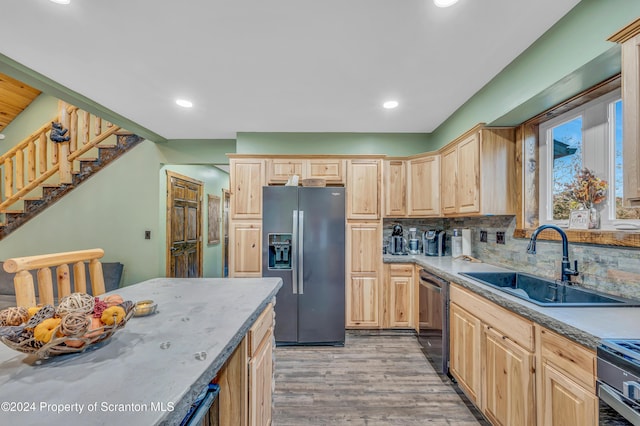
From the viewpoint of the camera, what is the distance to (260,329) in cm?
146

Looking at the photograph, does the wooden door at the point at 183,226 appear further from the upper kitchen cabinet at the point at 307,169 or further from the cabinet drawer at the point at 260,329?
the cabinet drawer at the point at 260,329

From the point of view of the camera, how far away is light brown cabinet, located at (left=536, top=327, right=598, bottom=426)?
1.07m

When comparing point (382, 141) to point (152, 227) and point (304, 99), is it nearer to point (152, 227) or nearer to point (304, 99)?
point (304, 99)

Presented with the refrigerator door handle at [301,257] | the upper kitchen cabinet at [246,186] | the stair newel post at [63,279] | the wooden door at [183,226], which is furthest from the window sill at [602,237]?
the wooden door at [183,226]

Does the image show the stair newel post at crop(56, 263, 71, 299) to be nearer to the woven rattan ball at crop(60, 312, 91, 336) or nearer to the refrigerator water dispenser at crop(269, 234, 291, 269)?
the woven rattan ball at crop(60, 312, 91, 336)

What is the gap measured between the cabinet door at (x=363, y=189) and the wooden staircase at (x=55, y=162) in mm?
3197

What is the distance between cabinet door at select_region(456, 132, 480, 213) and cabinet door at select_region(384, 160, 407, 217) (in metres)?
0.84

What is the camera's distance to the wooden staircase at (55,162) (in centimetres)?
397

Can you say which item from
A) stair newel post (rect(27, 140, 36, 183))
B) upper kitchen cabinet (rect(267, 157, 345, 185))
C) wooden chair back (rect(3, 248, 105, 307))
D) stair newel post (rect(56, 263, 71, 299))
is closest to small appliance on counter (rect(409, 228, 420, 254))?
upper kitchen cabinet (rect(267, 157, 345, 185))

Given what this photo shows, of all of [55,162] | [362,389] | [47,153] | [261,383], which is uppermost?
[47,153]

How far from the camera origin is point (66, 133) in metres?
4.02

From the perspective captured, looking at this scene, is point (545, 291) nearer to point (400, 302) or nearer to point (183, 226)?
point (400, 302)

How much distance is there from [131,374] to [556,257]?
8.17 feet

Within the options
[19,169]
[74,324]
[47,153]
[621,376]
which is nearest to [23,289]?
[74,324]
